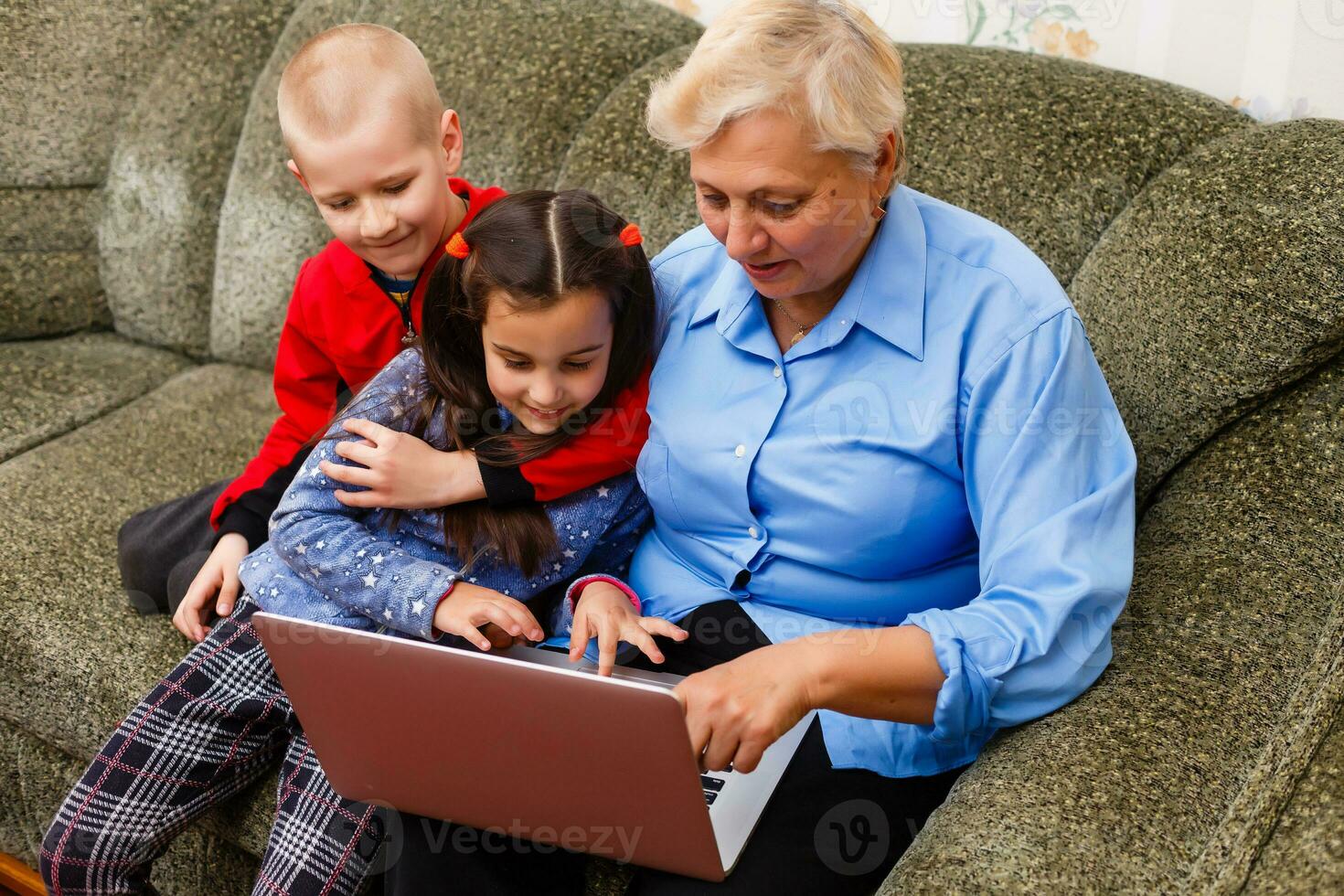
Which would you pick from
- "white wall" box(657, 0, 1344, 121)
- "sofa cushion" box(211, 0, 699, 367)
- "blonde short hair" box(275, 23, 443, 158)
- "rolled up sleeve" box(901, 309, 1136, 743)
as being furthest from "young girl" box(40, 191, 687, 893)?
"white wall" box(657, 0, 1344, 121)

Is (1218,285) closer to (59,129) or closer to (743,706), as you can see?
(743,706)

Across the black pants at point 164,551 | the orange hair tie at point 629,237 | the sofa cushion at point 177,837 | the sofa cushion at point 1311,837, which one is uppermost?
the orange hair tie at point 629,237

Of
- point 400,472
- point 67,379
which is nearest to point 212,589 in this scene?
point 400,472

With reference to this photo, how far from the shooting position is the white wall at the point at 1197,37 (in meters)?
1.47

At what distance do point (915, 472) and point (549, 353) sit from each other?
37 cm

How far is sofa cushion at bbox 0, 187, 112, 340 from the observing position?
2254mm

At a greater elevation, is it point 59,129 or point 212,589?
point 59,129

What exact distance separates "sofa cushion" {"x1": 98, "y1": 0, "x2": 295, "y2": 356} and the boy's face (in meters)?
0.86

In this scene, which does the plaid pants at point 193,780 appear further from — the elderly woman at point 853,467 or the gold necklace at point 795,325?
the gold necklace at point 795,325

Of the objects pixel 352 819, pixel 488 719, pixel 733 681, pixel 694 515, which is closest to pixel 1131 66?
pixel 694 515

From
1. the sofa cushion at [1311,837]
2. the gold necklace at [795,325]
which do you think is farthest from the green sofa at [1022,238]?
the gold necklace at [795,325]

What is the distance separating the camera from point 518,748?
3.24ft

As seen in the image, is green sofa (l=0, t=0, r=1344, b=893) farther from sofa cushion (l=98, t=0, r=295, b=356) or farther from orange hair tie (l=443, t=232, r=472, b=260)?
orange hair tie (l=443, t=232, r=472, b=260)

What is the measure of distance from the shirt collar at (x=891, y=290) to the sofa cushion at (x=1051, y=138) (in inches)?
11.3
